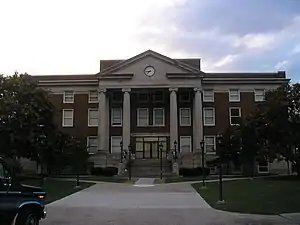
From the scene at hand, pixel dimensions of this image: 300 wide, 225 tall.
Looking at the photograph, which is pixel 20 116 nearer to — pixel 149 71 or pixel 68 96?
pixel 149 71

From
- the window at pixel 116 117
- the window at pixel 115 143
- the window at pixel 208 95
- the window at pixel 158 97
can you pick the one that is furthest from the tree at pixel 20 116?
the window at pixel 208 95

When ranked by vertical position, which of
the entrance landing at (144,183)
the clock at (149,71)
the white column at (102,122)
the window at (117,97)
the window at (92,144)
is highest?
the clock at (149,71)

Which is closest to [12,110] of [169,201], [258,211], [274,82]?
[169,201]

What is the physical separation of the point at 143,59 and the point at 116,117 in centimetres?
860

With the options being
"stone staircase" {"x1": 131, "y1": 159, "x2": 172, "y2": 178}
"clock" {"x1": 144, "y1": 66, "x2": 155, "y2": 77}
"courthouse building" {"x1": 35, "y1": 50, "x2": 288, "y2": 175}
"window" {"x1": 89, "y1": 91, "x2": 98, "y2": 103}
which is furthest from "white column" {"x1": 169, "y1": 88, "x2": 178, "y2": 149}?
"window" {"x1": 89, "y1": 91, "x2": 98, "y2": 103}

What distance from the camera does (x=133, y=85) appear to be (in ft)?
194

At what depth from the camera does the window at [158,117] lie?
2427 inches

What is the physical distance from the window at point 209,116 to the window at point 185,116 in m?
2.16

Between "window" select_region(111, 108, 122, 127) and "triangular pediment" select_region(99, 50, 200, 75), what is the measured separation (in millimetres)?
5605

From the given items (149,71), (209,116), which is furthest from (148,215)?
(209,116)

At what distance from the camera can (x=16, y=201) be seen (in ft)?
35.9

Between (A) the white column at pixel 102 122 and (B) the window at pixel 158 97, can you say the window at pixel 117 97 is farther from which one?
(B) the window at pixel 158 97

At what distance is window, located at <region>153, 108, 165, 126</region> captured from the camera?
61.7 meters

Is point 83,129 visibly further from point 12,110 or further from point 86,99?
point 12,110
